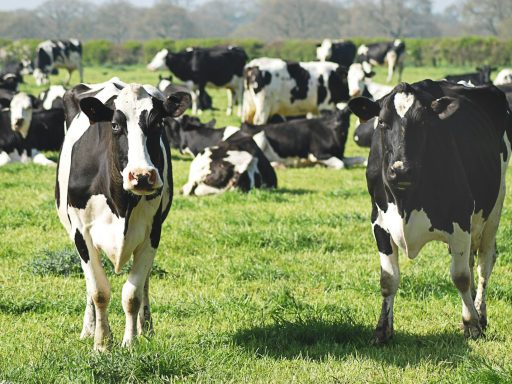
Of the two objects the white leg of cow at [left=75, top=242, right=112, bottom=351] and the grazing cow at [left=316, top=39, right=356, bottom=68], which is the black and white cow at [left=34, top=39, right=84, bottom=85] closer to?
the grazing cow at [left=316, top=39, right=356, bottom=68]

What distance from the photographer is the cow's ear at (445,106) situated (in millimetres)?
6090

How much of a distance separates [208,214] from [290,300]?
4.18m

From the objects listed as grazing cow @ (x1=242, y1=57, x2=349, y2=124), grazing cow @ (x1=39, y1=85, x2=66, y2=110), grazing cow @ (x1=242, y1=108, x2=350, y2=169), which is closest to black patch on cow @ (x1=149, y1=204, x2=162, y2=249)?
grazing cow @ (x1=242, y1=108, x2=350, y2=169)

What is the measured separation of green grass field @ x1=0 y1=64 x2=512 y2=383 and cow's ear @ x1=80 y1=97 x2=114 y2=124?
1.40 meters

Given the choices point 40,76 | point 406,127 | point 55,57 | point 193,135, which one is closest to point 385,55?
point 55,57

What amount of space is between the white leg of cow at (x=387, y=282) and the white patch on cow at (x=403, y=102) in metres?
0.86

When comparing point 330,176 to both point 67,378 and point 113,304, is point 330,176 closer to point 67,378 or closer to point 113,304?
point 113,304

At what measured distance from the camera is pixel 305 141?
16734 millimetres

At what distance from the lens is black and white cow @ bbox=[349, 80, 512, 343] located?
596cm

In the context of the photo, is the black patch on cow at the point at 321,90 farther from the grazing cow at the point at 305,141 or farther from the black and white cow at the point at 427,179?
the black and white cow at the point at 427,179

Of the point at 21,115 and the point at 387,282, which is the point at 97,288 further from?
the point at 21,115

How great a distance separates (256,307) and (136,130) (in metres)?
2.06

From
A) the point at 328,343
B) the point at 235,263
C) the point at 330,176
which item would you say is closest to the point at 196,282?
the point at 235,263

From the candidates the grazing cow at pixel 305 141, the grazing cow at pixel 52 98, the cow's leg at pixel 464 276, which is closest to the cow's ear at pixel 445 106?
the cow's leg at pixel 464 276
